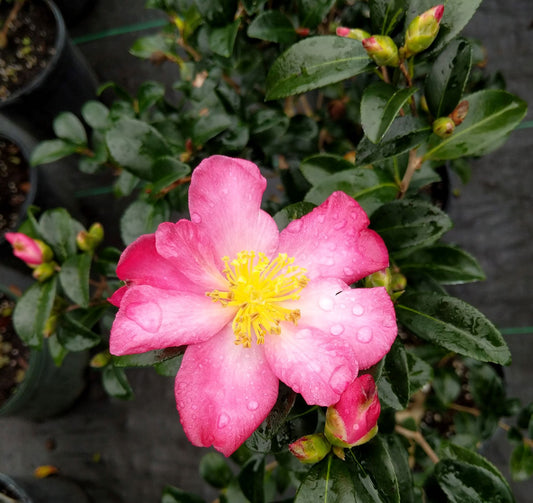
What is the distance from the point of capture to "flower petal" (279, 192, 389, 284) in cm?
67

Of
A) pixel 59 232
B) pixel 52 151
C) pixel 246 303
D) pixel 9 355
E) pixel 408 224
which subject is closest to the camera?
pixel 246 303

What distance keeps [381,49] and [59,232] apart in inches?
29.3

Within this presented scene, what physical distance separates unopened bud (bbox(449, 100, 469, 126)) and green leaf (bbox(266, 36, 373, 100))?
16 cm

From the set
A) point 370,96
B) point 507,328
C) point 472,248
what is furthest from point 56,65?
point 507,328

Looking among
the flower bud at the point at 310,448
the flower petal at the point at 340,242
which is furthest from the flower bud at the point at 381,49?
the flower bud at the point at 310,448

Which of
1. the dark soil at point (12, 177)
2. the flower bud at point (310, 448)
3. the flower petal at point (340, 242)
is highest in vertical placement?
the flower petal at point (340, 242)

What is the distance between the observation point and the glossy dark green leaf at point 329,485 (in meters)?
0.71

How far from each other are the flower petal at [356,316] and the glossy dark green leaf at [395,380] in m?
0.12

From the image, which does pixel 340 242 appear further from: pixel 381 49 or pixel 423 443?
pixel 423 443

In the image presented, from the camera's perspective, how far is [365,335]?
0.63 metres

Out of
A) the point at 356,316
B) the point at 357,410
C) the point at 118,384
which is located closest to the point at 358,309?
the point at 356,316

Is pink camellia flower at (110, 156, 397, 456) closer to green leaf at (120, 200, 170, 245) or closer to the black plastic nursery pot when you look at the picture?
green leaf at (120, 200, 170, 245)

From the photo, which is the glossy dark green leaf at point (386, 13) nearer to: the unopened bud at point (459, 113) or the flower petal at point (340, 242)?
the unopened bud at point (459, 113)

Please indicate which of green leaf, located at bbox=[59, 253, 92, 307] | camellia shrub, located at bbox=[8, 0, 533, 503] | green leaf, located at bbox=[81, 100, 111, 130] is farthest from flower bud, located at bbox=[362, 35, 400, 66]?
green leaf, located at bbox=[81, 100, 111, 130]
